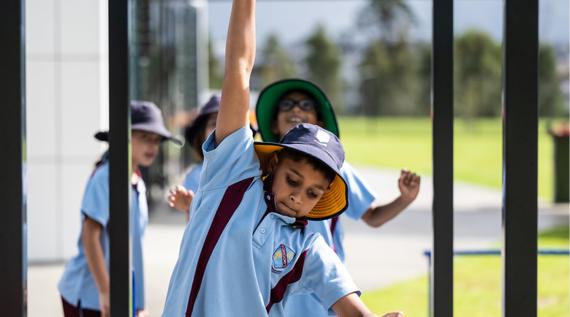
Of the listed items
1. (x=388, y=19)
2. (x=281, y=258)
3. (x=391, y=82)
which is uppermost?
(x=388, y=19)

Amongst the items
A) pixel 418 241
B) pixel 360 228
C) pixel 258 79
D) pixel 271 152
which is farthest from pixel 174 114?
pixel 258 79

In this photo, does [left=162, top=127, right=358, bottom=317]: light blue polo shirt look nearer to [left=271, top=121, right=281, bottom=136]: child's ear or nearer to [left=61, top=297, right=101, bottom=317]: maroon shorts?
[left=271, top=121, right=281, bottom=136]: child's ear

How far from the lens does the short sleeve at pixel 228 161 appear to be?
2057 mm

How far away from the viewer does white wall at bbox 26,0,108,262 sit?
24.3 ft

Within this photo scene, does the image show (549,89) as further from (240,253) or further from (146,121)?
(240,253)

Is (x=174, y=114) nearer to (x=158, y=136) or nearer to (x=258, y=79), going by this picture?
(x=158, y=136)

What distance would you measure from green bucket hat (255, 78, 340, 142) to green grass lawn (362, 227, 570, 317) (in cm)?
296

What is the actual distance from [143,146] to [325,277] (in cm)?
172

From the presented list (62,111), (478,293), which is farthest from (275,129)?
(62,111)

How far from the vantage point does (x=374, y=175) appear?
21547 millimetres

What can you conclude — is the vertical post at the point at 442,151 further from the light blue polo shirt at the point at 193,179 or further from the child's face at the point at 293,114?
the light blue polo shirt at the point at 193,179

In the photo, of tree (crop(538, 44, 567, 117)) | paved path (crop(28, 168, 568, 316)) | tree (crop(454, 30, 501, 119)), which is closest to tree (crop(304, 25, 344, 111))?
tree (crop(454, 30, 501, 119))

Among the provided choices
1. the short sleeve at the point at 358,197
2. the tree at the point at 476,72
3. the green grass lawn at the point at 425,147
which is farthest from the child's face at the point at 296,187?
the tree at the point at 476,72

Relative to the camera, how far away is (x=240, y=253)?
2.01 metres
